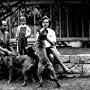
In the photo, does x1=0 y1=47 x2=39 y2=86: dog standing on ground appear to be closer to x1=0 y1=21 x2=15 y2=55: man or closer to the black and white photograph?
the black and white photograph

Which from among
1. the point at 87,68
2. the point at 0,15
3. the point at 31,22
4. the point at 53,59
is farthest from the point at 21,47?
the point at 31,22

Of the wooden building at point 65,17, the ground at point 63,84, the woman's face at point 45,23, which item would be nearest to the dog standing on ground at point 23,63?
the ground at point 63,84

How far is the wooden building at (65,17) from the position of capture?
14906mm

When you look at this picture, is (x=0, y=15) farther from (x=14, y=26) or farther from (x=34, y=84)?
(x=34, y=84)

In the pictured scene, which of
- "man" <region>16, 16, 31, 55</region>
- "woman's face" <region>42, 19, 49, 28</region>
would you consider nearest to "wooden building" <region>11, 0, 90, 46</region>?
"man" <region>16, 16, 31, 55</region>

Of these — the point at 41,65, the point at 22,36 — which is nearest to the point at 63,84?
the point at 41,65

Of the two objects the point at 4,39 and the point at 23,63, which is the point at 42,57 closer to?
the point at 23,63

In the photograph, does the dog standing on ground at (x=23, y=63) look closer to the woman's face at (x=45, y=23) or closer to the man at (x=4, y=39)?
the man at (x=4, y=39)

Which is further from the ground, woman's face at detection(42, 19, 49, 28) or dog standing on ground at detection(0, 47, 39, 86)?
woman's face at detection(42, 19, 49, 28)

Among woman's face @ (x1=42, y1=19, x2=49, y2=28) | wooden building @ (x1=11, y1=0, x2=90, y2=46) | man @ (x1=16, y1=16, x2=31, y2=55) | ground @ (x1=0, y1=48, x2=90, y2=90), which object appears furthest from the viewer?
wooden building @ (x1=11, y1=0, x2=90, y2=46)

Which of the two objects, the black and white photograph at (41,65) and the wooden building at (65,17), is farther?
the wooden building at (65,17)

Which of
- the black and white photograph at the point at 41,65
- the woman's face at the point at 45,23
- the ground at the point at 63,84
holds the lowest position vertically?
the ground at the point at 63,84

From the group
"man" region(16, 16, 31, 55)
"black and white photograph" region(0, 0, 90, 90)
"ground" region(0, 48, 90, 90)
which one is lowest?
"ground" region(0, 48, 90, 90)

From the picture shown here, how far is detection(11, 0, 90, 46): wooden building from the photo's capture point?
1491 cm
